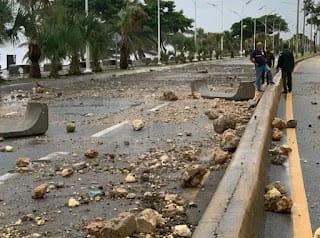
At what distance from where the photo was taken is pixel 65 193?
6984 millimetres

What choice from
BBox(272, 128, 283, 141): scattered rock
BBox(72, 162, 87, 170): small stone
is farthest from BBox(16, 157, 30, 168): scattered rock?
BBox(272, 128, 283, 141): scattered rock

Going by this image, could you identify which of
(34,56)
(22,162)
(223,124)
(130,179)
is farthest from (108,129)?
(34,56)

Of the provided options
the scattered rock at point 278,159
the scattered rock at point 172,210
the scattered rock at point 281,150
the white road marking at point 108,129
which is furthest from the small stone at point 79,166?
the white road marking at point 108,129

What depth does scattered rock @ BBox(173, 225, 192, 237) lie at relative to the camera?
5.25m

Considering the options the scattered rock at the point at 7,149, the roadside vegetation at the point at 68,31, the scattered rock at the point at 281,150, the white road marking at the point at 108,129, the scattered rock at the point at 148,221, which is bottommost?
the white road marking at the point at 108,129

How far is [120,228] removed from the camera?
506cm

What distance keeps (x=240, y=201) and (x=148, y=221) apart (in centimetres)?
79

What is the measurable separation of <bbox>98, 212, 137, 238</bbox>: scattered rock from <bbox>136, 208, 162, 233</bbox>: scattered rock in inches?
2.9

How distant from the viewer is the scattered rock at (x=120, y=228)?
5.04 meters

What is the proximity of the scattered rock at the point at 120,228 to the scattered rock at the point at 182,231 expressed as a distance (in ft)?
1.17

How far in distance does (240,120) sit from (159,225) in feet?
25.3

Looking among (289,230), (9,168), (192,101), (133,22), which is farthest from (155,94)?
(133,22)

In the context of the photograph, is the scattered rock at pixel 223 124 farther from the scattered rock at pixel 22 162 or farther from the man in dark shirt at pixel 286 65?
the man in dark shirt at pixel 286 65

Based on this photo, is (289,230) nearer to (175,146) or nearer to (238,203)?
(238,203)
